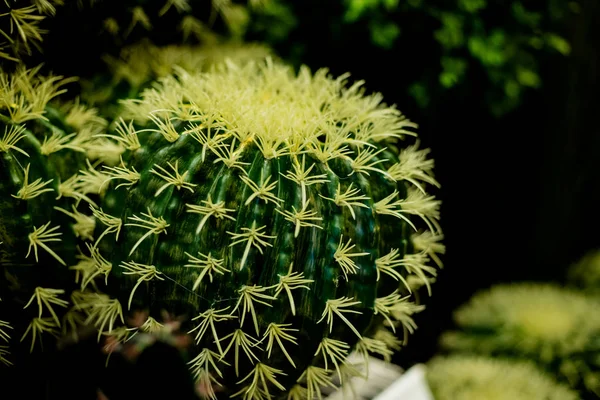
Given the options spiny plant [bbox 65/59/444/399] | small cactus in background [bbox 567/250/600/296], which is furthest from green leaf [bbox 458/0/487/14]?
small cactus in background [bbox 567/250/600/296]

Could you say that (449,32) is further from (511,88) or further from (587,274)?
(587,274)

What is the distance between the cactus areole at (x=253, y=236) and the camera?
2.19 ft

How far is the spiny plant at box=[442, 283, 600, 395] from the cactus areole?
72 centimetres

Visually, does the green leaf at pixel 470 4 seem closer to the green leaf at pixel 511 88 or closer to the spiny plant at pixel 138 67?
the green leaf at pixel 511 88

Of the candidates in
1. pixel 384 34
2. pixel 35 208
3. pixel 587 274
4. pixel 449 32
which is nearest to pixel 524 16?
pixel 449 32

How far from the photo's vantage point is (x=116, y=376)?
0.82 meters

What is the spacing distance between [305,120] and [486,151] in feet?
4.09

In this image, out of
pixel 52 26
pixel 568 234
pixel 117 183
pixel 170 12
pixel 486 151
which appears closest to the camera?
pixel 117 183

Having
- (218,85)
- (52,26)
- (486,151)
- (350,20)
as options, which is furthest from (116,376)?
(486,151)

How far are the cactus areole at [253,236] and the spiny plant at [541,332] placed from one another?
0.72 metres

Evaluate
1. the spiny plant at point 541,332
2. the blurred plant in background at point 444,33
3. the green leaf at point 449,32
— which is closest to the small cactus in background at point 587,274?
the spiny plant at point 541,332

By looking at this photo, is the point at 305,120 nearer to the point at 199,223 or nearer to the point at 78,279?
the point at 199,223

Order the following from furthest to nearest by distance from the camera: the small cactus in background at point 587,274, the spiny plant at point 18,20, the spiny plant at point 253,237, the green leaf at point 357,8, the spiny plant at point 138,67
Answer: the small cactus in background at point 587,274 → the green leaf at point 357,8 → the spiny plant at point 138,67 → the spiny plant at point 18,20 → the spiny plant at point 253,237

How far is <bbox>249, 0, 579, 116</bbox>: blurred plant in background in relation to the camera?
4.22 ft
